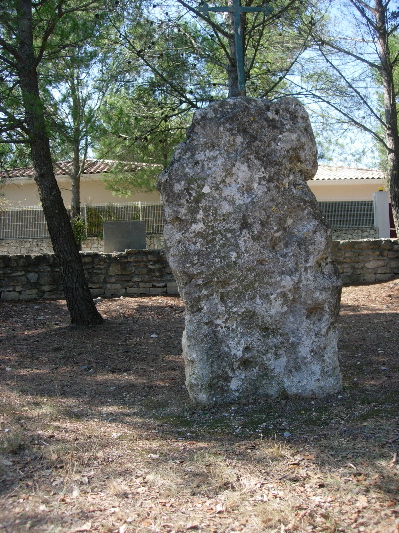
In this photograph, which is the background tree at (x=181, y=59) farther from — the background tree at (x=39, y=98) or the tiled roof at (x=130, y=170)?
the tiled roof at (x=130, y=170)

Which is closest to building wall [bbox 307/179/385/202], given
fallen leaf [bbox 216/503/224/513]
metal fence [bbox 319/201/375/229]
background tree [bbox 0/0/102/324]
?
metal fence [bbox 319/201/375/229]

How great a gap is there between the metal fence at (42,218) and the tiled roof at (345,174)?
7302 millimetres

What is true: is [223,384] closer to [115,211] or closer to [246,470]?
[246,470]

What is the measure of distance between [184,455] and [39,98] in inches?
212

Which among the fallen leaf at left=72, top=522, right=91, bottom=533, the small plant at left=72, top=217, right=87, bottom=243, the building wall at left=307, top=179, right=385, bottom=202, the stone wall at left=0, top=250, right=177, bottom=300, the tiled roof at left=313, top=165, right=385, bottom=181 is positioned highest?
the tiled roof at left=313, top=165, right=385, bottom=181

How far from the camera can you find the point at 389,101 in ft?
39.2

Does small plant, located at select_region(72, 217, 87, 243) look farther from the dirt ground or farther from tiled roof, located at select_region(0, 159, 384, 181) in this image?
the dirt ground

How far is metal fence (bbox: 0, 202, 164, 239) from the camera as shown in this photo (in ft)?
63.0

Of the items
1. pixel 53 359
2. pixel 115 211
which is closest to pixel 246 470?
pixel 53 359

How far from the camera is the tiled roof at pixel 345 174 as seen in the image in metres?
23.8

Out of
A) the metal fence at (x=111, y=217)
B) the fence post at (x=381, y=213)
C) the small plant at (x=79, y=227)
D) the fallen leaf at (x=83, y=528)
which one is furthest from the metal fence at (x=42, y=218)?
the fallen leaf at (x=83, y=528)

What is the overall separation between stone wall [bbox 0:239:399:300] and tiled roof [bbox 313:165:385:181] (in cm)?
1107

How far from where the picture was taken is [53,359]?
23.2 feet

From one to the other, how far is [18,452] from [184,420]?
1.25 meters
